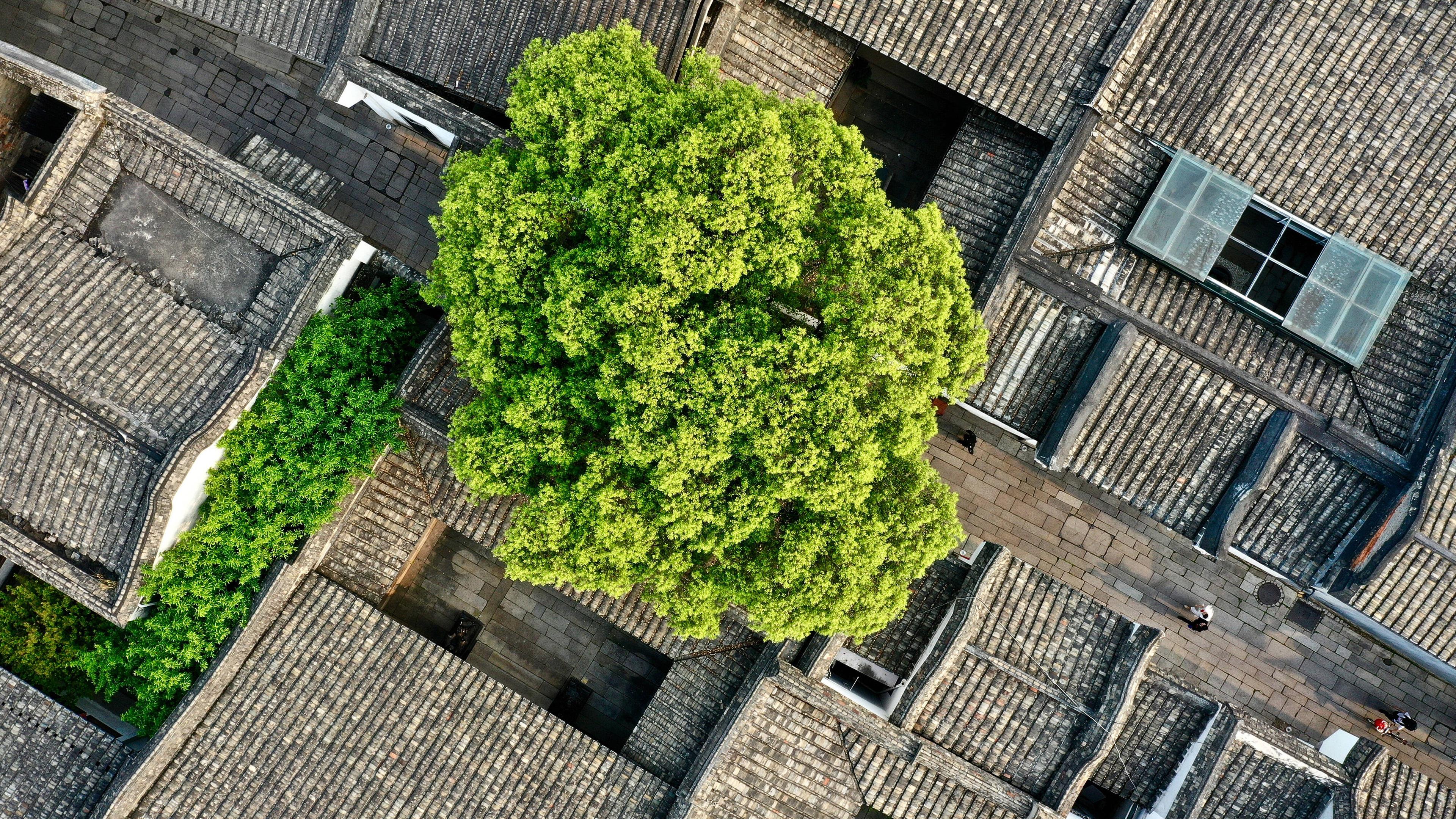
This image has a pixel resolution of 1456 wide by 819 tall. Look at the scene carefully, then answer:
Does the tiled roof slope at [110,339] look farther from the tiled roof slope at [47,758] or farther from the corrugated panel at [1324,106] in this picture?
the corrugated panel at [1324,106]

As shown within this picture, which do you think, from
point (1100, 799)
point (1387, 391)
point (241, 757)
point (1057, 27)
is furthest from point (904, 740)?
point (1057, 27)

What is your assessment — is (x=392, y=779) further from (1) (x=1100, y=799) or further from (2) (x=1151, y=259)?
(2) (x=1151, y=259)

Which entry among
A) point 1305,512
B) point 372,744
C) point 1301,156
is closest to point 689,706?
point 372,744

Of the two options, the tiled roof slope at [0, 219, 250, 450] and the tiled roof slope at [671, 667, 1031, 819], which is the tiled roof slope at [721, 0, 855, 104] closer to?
the tiled roof slope at [0, 219, 250, 450]

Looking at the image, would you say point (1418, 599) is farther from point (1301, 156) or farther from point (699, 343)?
point (699, 343)

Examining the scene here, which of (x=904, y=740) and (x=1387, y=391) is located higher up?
(x=1387, y=391)

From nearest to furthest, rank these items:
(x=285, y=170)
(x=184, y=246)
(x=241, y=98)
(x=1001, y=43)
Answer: (x=1001, y=43)
(x=184, y=246)
(x=285, y=170)
(x=241, y=98)
